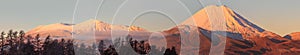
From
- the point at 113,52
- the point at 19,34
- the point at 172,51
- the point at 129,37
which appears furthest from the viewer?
the point at 19,34

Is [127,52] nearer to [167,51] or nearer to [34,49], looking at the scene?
[167,51]

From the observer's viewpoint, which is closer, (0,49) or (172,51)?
(172,51)

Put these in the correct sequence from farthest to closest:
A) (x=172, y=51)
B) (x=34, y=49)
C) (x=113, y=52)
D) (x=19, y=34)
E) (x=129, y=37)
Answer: (x=19, y=34) → (x=34, y=49) → (x=113, y=52) → (x=129, y=37) → (x=172, y=51)

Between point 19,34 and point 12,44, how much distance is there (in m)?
8.57

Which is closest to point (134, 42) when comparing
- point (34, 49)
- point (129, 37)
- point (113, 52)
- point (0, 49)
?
point (129, 37)

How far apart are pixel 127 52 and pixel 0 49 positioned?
226ft

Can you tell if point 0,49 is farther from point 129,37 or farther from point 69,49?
point 129,37

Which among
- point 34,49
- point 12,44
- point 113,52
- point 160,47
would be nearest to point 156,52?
point 160,47

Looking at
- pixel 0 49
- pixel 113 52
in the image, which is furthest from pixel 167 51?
pixel 0 49

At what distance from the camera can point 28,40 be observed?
11412cm

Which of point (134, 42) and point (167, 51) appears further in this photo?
point (134, 42)

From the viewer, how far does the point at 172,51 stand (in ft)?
160

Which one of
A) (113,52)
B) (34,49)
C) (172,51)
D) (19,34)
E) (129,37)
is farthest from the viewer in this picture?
(19,34)

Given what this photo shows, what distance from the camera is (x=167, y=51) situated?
160ft
